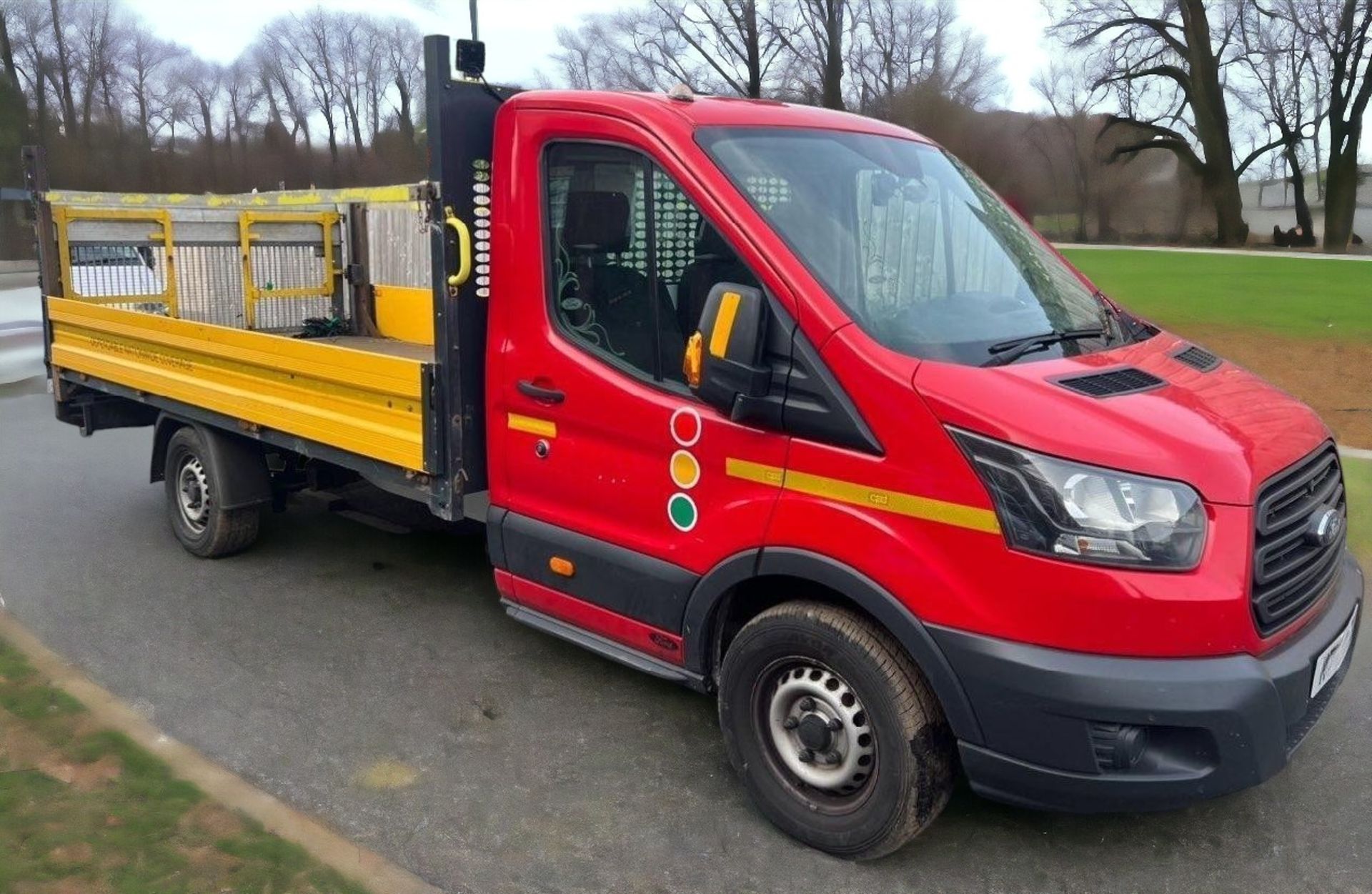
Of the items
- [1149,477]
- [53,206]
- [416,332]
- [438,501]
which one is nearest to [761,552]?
[1149,477]

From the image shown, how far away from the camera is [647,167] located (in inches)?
152

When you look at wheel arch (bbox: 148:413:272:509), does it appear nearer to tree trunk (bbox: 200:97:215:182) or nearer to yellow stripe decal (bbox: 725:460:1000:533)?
yellow stripe decal (bbox: 725:460:1000:533)

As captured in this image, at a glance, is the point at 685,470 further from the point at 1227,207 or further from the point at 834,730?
the point at 1227,207

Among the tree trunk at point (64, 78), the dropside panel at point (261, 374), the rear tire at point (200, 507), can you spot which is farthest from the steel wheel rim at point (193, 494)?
the tree trunk at point (64, 78)

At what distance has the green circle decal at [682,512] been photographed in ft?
12.4

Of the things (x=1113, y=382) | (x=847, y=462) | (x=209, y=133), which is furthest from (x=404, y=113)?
(x=1113, y=382)

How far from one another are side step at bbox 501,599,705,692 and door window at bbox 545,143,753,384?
1.04 meters

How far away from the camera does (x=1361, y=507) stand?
6930 mm

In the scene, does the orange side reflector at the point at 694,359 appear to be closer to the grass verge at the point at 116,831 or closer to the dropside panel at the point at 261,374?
the dropside panel at the point at 261,374

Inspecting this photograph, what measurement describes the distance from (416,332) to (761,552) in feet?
12.9

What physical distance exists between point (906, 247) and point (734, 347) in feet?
2.63

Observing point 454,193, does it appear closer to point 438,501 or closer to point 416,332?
point 438,501

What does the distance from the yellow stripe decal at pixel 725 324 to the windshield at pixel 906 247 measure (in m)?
0.31

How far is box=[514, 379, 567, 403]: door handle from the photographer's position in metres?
4.11
